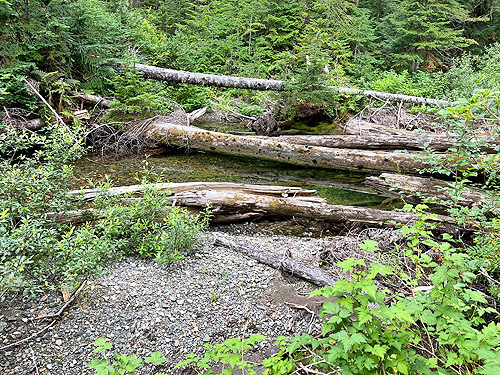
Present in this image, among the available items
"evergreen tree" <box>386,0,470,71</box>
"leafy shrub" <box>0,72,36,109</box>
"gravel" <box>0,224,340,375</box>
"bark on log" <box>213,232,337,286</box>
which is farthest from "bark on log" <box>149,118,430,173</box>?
"evergreen tree" <box>386,0,470,71</box>

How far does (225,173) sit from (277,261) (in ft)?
12.8

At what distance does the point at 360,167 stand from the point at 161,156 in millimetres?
5334

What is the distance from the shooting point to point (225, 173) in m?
7.73

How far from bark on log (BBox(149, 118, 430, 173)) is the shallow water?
0.30m

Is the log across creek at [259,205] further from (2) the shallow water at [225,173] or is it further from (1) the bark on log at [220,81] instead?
(1) the bark on log at [220,81]

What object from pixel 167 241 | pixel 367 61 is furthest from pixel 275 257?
pixel 367 61

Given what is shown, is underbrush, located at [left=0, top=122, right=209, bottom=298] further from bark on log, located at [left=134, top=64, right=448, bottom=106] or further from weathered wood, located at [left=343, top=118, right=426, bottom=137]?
bark on log, located at [left=134, top=64, right=448, bottom=106]

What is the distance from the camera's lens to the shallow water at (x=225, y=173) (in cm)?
676

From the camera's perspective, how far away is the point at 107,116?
8.44m

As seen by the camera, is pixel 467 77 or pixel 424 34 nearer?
pixel 467 77

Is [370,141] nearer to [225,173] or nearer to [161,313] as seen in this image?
[225,173]

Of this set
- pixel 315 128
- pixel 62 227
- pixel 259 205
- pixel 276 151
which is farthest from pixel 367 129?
pixel 62 227

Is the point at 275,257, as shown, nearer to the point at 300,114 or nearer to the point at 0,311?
the point at 0,311

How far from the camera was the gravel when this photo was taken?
2.75 meters
